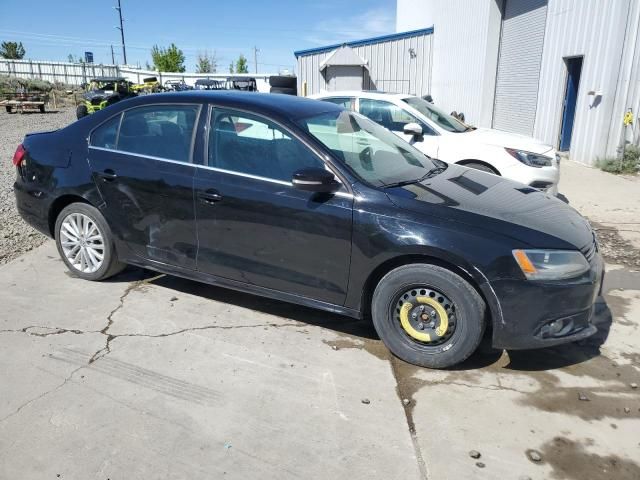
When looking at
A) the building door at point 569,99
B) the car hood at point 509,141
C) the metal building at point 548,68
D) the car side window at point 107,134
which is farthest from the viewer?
the building door at point 569,99

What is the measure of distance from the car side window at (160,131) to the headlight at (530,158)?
14.5 feet

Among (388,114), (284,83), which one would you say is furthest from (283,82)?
(388,114)

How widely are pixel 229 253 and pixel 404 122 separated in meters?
4.50

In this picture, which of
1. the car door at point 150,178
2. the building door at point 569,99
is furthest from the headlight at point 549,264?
the building door at point 569,99

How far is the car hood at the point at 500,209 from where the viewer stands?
10.5 ft

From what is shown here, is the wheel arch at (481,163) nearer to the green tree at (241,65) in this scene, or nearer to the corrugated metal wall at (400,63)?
the corrugated metal wall at (400,63)

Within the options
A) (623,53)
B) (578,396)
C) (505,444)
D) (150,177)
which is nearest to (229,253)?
(150,177)

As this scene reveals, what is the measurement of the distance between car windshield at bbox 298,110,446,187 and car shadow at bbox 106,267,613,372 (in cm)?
119

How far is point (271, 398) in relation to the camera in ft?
10.2

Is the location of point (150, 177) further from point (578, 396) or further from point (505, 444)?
point (578, 396)

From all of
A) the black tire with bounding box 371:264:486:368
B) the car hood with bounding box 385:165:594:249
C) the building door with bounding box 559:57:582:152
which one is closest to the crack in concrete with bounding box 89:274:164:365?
the black tire with bounding box 371:264:486:368

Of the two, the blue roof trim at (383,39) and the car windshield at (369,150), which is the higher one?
the blue roof trim at (383,39)

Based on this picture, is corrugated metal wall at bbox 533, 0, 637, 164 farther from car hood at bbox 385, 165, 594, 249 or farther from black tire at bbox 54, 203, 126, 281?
black tire at bbox 54, 203, 126, 281

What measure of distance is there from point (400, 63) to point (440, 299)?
20042 millimetres
